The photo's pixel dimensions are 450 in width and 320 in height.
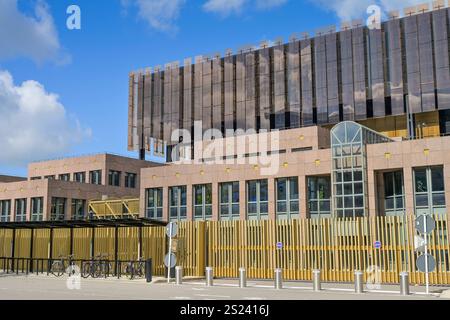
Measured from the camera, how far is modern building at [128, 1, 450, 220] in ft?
119

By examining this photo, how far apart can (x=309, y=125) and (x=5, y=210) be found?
Result: 36.0 m

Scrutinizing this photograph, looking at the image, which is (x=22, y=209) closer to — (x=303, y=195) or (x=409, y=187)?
(x=303, y=195)

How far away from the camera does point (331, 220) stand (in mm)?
30328

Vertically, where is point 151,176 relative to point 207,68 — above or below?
below

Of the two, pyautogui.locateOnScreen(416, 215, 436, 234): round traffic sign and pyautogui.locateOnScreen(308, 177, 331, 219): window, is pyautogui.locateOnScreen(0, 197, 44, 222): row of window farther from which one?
pyautogui.locateOnScreen(416, 215, 436, 234): round traffic sign

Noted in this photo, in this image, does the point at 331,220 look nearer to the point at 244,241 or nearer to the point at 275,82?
the point at 244,241

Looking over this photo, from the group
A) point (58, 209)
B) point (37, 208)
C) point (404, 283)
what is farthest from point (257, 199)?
point (37, 208)

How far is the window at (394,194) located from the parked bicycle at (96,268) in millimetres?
17918

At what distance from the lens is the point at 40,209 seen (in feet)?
201

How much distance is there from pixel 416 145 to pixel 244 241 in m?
12.0

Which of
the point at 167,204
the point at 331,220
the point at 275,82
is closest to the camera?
the point at 331,220

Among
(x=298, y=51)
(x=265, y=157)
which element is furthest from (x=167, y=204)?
(x=298, y=51)

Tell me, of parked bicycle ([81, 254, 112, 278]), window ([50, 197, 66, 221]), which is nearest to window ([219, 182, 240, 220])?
parked bicycle ([81, 254, 112, 278])

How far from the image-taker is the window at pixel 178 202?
46.1 metres
